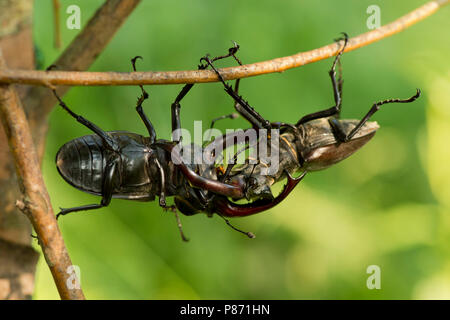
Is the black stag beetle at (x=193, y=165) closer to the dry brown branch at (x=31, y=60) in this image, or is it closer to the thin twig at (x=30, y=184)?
the dry brown branch at (x=31, y=60)

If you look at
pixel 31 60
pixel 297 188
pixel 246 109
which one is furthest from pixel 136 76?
pixel 297 188

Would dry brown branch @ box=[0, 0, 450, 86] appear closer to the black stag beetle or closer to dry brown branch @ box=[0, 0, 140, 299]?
the black stag beetle

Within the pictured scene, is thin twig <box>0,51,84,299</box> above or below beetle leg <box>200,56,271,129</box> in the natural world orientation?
below

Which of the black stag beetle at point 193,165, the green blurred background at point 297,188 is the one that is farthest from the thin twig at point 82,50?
the green blurred background at point 297,188

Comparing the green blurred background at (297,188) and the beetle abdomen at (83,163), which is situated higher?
the green blurred background at (297,188)

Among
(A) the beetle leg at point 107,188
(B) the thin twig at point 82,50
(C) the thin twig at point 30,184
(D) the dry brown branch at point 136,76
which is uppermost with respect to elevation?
(B) the thin twig at point 82,50

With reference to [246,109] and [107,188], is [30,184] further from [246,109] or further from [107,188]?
[246,109]

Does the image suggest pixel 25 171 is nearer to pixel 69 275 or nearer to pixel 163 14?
pixel 69 275

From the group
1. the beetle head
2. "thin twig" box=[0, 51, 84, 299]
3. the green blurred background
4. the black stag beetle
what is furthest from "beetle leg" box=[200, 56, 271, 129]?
the green blurred background
